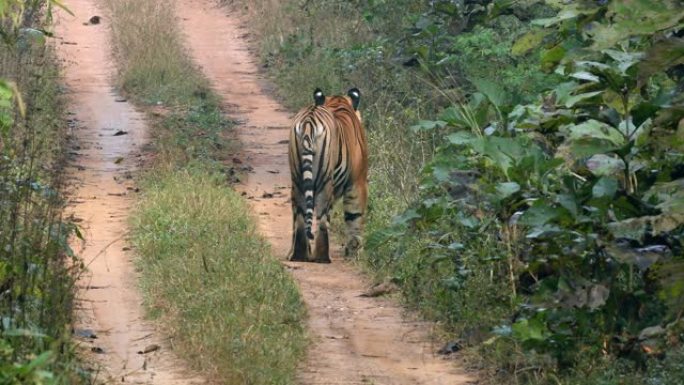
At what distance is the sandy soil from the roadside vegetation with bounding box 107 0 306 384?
0.44 ft

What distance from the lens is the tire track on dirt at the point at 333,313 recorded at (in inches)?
288

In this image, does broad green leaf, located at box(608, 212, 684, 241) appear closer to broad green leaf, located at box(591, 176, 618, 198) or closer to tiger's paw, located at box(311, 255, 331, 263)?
broad green leaf, located at box(591, 176, 618, 198)

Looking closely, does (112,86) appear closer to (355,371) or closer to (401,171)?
(401,171)

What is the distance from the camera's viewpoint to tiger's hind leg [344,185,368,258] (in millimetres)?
10266

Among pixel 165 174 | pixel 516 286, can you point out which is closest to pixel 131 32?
pixel 165 174

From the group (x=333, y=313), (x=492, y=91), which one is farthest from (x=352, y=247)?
(x=492, y=91)

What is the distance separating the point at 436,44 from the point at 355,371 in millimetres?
5347

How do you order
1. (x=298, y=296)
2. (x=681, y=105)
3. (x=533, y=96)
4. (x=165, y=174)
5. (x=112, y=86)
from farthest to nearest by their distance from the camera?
1. (x=112, y=86)
2. (x=165, y=174)
3. (x=533, y=96)
4. (x=298, y=296)
5. (x=681, y=105)

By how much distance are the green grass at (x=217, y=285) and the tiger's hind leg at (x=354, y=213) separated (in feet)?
2.22

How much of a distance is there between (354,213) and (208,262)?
186 centimetres

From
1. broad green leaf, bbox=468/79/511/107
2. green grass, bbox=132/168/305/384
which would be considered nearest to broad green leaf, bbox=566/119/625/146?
broad green leaf, bbox=468/79/511/107

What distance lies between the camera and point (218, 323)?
752 cm

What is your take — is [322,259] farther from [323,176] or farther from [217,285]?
[217,285]

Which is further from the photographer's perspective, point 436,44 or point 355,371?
point 436,44
